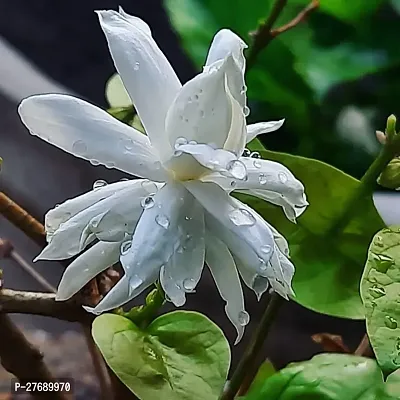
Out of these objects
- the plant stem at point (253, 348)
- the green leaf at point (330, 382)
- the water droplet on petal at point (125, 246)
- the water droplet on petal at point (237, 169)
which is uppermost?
the water droplet on petal at point (237, 169)

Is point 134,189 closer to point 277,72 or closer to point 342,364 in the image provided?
point 342,364

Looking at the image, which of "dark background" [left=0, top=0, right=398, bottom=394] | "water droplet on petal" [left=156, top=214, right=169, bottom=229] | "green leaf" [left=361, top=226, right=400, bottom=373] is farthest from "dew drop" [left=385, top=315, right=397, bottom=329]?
"dark background" [left=0, top=0, right=398, bottom=394]

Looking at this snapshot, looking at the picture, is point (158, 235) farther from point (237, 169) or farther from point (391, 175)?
point (391, 175)

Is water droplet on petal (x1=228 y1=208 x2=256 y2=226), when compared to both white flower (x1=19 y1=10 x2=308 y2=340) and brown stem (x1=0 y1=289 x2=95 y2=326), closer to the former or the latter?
white flower (x1=19 y1=10 x2=308 y2=340)

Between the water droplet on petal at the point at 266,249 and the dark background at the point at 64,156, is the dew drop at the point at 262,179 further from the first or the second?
the dark background at the point at 64,156

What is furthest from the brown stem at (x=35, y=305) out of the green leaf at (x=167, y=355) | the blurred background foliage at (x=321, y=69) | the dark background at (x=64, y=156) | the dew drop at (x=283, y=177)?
the blurred background foliage at (x=321, y=69)

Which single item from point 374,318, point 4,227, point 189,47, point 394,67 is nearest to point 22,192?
point 4,227

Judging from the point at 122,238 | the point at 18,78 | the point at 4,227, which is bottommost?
the point at 4,227
